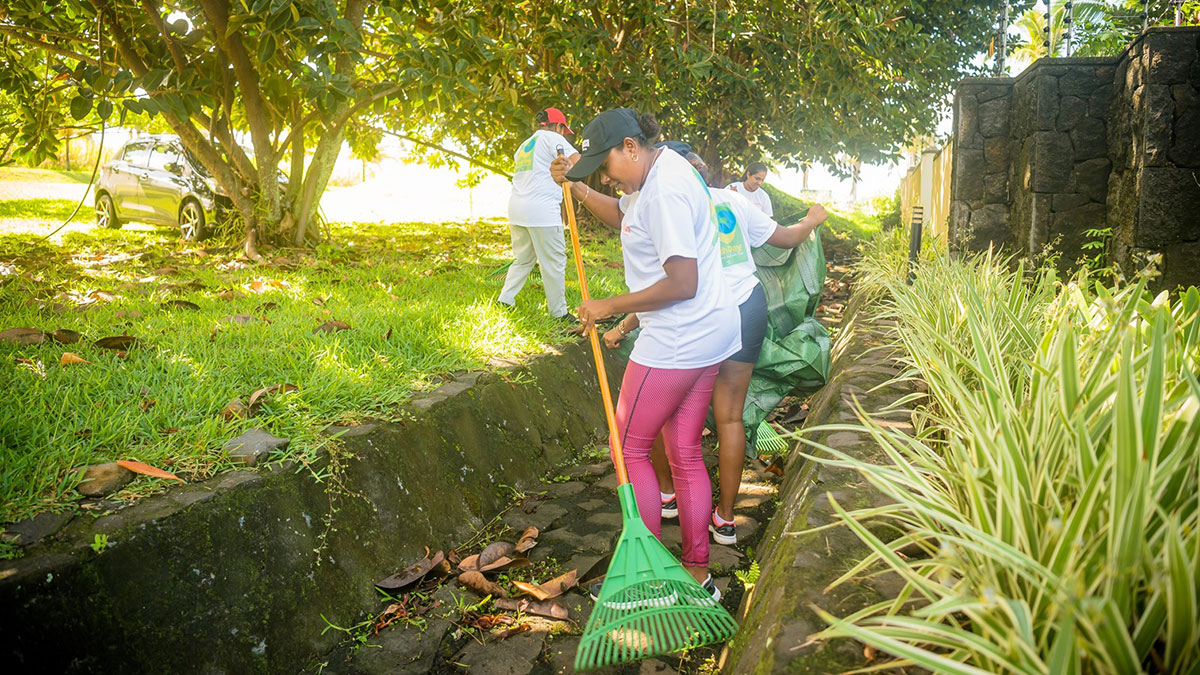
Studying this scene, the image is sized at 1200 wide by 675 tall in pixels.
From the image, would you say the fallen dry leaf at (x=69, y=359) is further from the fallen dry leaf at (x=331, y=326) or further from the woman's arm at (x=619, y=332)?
the woman's arm at (x=619, y=332)

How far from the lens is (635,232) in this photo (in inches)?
120

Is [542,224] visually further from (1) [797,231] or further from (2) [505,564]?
(2) [505,564]

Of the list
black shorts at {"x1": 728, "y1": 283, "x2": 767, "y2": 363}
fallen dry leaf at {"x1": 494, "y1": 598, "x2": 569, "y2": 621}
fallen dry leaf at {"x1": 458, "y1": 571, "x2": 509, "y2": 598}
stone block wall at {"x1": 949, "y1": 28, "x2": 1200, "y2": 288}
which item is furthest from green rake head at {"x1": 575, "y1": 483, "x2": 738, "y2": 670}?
stone block wall at {"x1": 949, "y1": 28, "x2": 1200, "y2": 288}

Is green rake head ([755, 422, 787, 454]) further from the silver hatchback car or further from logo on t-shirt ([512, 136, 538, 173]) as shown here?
the silver hatchback car

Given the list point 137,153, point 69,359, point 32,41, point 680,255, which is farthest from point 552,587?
point 137,153

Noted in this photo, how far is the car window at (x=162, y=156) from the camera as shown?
12.5 m

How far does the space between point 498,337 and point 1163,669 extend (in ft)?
13.8

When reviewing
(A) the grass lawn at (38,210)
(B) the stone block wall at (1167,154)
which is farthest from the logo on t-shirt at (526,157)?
(A) the grass lawn at (38,210)

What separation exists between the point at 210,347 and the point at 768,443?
3.09 meters

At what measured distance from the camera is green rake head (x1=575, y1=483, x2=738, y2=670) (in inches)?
109

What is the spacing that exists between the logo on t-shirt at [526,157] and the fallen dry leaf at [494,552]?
3.41m

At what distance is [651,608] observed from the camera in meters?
2.76

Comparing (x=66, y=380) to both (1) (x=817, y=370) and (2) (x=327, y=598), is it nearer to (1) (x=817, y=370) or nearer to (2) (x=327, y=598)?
(2) (x=327, y=598)

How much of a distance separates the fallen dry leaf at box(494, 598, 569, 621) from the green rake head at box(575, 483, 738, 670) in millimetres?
261
